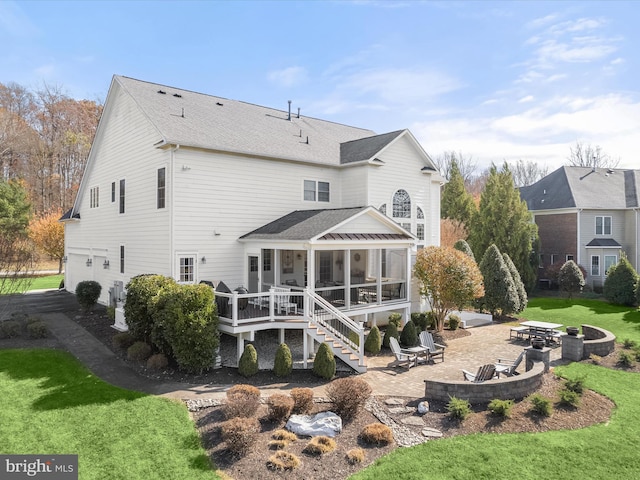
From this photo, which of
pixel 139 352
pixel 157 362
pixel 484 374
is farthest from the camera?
pixel 139 352

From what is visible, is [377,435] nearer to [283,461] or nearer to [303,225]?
[283,461]

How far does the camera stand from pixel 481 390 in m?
10.3

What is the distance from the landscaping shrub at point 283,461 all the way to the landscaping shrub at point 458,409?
13.0 feet

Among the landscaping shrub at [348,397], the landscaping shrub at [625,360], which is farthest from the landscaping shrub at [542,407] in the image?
the landscaping shrub at [625,360]

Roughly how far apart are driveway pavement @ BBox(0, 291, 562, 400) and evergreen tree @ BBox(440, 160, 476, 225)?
21468mm

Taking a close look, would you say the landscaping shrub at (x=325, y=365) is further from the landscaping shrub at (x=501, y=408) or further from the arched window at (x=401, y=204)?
the arched window at (x=401, y=204)

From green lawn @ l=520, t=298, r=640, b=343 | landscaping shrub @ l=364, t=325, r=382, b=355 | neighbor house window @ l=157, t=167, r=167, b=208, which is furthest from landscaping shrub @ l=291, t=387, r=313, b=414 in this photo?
green lawn @ l=520, t=298, r=640, b=343

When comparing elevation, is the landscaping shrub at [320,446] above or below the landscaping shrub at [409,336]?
below

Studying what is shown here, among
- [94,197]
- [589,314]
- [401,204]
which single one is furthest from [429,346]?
[94,197]

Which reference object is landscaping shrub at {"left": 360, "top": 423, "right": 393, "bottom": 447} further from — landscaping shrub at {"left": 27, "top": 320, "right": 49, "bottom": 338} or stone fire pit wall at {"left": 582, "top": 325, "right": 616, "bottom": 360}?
landscaping shrub at {"left": 27, "top": 320, "right": 49, "bottom": 338}

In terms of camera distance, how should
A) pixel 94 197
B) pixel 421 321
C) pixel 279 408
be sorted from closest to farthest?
1. pixel 279 408
2. pixel 421 321
3. pixel 94 197

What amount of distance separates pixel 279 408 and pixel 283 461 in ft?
5.32

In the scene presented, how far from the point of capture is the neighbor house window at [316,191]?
1983 centimetres

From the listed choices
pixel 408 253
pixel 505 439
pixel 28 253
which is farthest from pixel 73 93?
pixel 505 439
